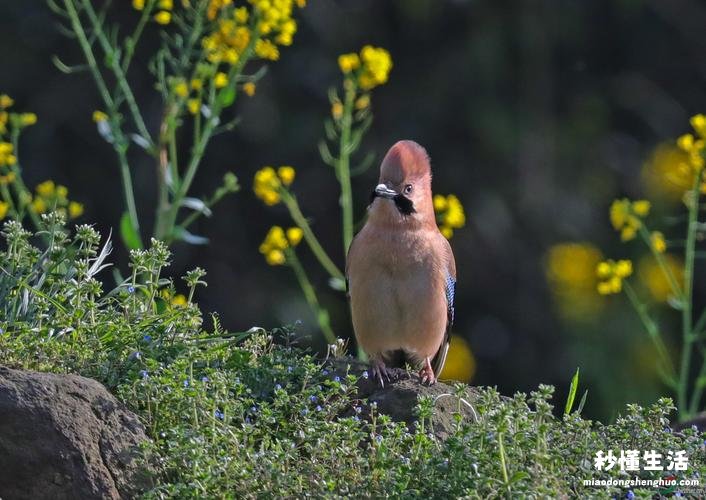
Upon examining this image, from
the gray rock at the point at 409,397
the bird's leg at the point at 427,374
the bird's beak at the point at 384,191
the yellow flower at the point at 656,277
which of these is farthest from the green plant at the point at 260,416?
the yellow flower at the point at 656,277

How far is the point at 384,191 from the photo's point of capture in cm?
600

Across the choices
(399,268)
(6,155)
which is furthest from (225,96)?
(399,268)

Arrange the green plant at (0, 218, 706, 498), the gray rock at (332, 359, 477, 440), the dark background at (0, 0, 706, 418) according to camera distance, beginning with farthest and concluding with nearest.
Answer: the dark background at (0, 0, 706, 418) < the gray rock at (332, 359, 477, 440) < the green plant at (0, 218, 706, 498)

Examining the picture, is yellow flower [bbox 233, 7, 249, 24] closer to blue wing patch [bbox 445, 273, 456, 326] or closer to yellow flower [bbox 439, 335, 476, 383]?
blue wing patch [bbox 445, 273, 456, 326]

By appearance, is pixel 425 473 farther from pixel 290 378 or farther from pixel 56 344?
pixel 56 344

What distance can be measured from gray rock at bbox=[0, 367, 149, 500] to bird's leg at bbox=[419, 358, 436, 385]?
1.41 meters

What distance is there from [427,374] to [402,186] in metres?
0.77

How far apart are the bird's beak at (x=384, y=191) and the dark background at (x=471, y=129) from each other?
388 cm

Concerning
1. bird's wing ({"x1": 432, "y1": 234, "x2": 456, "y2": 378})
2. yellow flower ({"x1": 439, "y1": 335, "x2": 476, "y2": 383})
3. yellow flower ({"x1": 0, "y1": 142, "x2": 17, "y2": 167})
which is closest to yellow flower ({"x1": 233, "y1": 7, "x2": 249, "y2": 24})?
yellow flower ({"x1": 0, "y1": 142, "x2": 17, "y2": 167})

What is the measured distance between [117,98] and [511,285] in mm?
4192

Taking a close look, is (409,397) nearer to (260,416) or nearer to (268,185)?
(260,416)

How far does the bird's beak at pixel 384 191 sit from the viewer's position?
6000mm

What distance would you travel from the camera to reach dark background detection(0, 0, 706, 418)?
10102 mm

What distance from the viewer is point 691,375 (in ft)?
31.5
